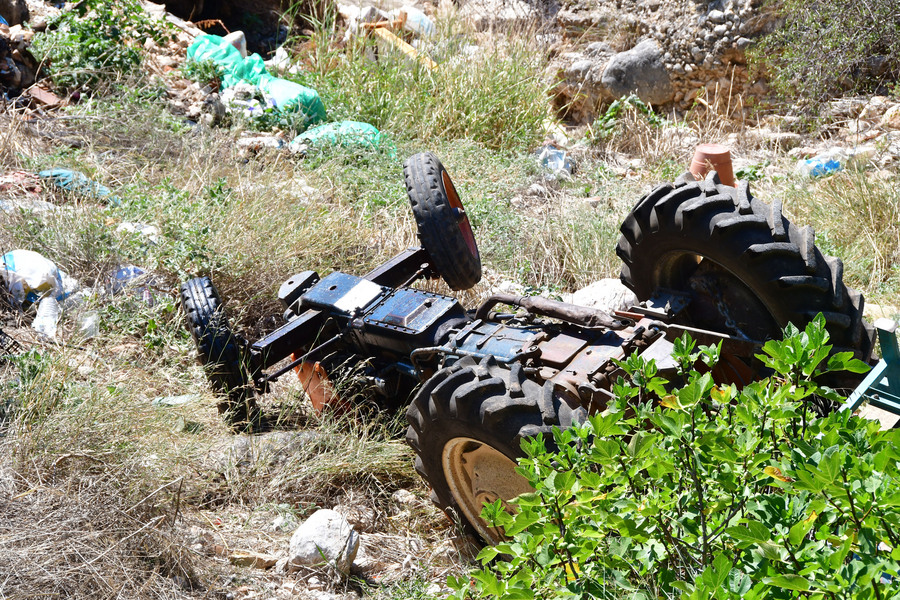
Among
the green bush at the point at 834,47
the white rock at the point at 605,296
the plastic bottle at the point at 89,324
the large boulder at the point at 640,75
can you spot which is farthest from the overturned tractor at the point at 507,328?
the large boulder at the point at 640,75

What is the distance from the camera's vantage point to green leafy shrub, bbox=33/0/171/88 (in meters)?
7.24

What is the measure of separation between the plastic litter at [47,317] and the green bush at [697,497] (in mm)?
3513

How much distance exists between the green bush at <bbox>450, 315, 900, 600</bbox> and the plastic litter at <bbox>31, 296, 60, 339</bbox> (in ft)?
11.5

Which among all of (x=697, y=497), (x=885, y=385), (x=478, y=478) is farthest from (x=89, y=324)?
(x=885, y=385)

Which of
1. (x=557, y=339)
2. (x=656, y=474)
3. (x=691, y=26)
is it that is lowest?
(x=557, y=339)

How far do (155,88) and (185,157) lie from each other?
155 centimetres

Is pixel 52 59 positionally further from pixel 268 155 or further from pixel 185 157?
pixel 268 155

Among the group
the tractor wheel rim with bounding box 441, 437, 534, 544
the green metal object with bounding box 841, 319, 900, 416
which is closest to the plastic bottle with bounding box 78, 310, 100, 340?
the tractor wheel rim with bounding box 441, 437, 534, 544

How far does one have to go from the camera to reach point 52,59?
24.1ft

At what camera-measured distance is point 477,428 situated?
273 centimetres

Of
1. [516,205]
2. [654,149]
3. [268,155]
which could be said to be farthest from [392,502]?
[654,149]

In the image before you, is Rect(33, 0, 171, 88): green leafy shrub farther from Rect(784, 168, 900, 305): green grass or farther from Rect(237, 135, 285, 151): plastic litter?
Rect(784, 168, 900, 305): green grass

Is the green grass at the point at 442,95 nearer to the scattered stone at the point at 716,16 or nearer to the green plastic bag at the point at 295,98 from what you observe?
the green plastic bag at the point at 295,98

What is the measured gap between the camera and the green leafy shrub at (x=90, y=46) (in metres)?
7.24
